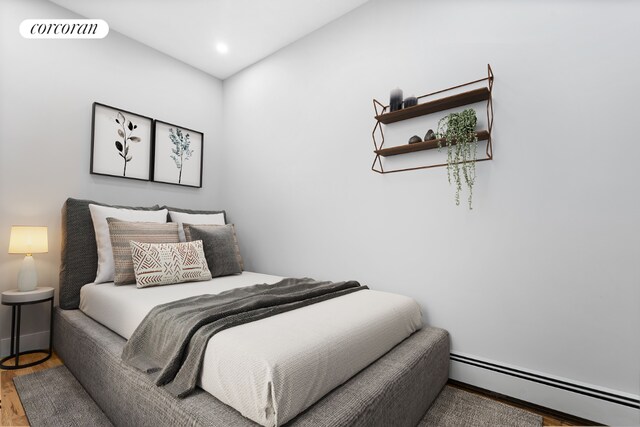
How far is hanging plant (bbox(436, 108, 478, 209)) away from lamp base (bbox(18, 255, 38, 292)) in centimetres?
288

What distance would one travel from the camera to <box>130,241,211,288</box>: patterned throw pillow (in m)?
2.13

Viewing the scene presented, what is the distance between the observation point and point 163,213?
2.74 metres

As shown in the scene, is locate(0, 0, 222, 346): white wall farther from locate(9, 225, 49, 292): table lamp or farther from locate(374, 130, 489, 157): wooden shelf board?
locate(374, 130, 489, 157): wooden shelf board

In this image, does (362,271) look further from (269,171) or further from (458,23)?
(458,23)

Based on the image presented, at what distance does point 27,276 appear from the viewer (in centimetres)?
213

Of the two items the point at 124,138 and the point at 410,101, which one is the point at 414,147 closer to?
the point at 410,101

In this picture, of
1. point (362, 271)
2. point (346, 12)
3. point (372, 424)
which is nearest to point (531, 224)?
point (362, 271)

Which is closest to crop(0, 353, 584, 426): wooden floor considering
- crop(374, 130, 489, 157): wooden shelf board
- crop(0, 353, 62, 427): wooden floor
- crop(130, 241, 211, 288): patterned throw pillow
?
crop(0, 353, 62, 427): wooden floor

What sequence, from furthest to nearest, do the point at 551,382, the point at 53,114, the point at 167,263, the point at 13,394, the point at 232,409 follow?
the point at 53,114, the point at 167,263, the point at 13,394, the point at 551,382, the point at 232,409

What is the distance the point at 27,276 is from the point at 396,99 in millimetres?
2828

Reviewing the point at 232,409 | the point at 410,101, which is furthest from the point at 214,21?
the point at 232,409

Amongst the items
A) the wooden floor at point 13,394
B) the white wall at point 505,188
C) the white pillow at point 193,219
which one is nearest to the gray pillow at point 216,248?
the white pillow at point 193,219

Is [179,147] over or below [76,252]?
over

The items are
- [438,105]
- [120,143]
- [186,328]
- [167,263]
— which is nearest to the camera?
[186,328]
